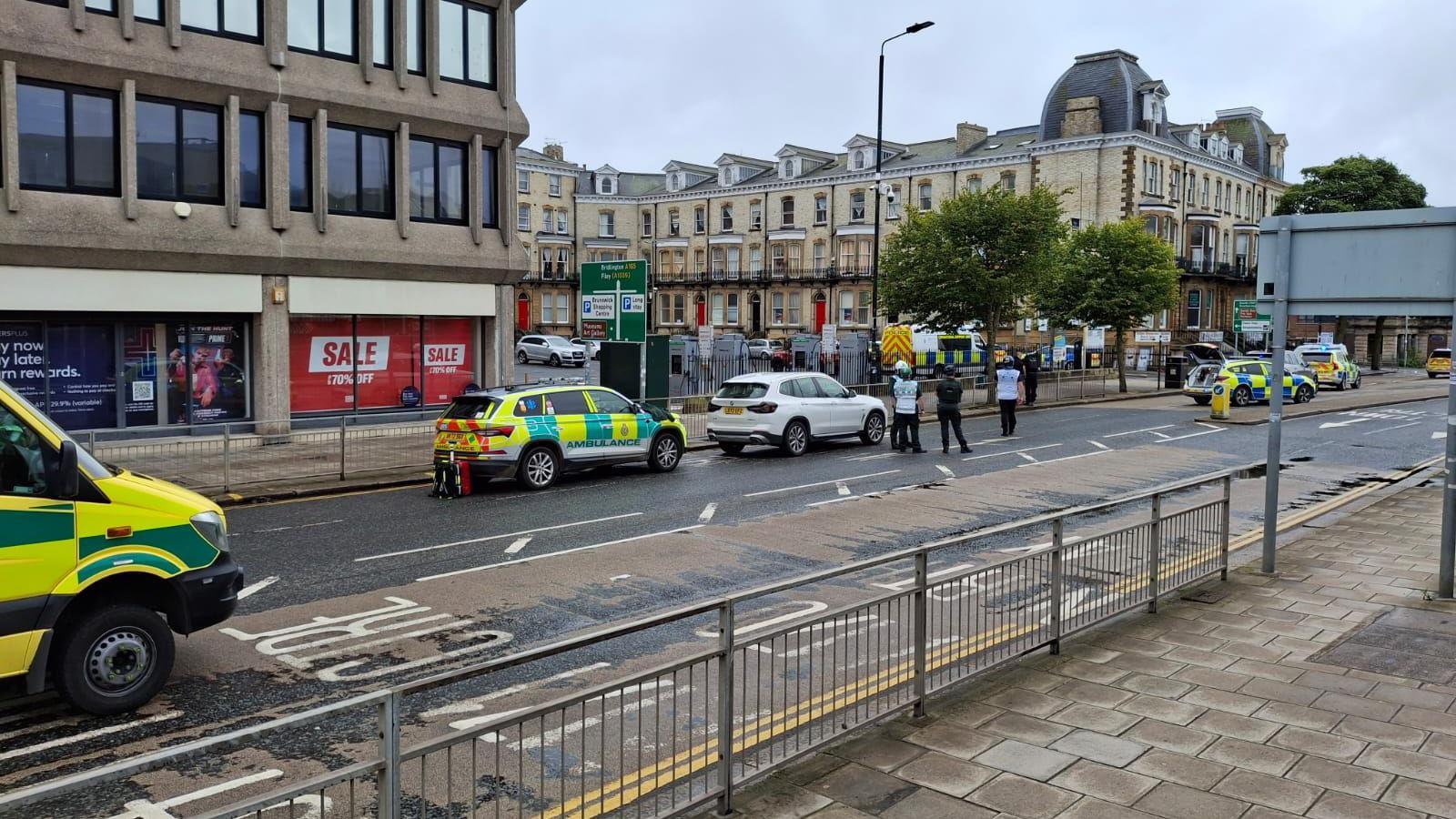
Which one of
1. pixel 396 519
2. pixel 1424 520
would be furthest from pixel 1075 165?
pixel 396 519

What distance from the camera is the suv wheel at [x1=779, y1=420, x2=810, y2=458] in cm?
2178

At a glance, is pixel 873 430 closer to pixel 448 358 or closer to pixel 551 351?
pixel 448 358

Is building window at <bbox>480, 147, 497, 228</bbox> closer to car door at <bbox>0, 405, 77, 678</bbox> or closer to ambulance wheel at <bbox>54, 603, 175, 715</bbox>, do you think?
ambulance wheel at <bbox>54, 603, 175, 715</bbox>

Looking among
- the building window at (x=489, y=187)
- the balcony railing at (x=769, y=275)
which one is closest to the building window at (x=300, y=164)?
the building window at (x=489, y=187)

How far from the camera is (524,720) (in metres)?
4.42

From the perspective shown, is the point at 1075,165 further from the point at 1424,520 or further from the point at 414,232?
the point at 1424,520

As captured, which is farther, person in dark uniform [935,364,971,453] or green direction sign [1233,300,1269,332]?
green direction sign [1233,300,1269,332]

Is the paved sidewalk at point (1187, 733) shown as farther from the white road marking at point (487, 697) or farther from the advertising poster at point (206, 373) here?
the advertising poster at point (206, 373)

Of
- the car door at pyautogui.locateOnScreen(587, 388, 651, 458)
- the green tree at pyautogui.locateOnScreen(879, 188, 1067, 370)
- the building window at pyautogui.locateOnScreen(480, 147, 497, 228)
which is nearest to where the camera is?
the car door at pyautogui.locateOnScreen(587, 388, 651, 458)

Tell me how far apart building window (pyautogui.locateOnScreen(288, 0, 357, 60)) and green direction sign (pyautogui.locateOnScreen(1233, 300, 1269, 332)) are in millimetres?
49679

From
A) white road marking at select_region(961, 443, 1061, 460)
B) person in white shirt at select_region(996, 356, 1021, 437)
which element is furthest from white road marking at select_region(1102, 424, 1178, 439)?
white road marking at select_region(961, 443, 1061, 460)

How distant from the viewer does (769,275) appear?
7419cm

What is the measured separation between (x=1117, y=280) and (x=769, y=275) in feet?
117

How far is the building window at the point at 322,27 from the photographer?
22500mm
